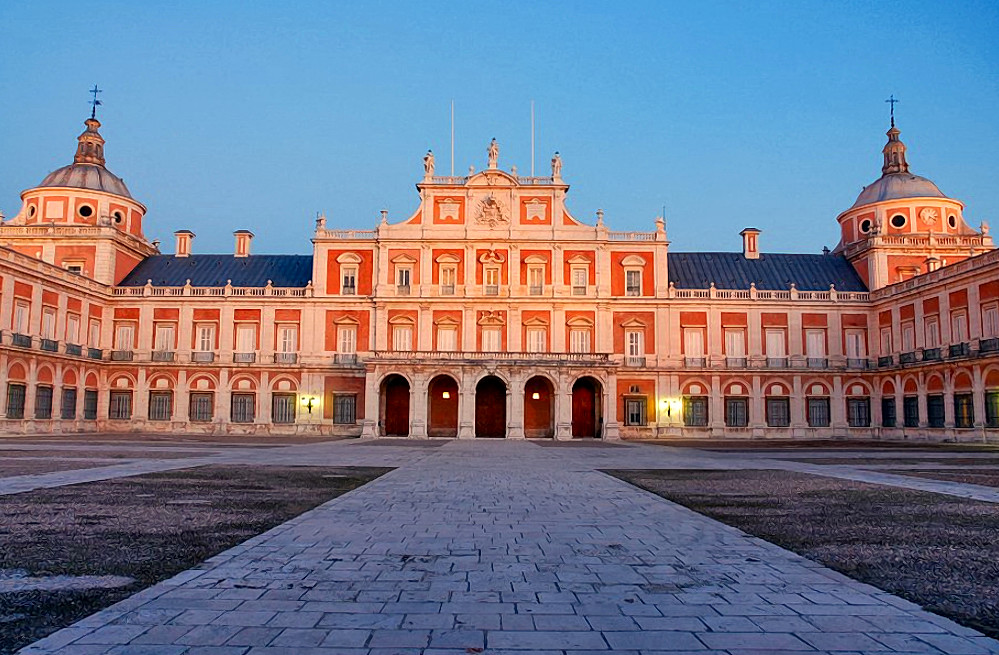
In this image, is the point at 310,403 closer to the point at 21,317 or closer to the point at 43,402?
the point at 43,402

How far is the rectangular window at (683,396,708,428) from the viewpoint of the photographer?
151 feet

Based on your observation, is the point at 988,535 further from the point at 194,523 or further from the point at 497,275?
the point at 497,275

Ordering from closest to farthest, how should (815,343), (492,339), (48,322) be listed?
(48,322)
(492,339)
(815,343)

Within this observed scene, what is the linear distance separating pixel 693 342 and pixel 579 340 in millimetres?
6968

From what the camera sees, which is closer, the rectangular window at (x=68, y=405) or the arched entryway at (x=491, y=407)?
the rectangular window at (x=68, y=405)

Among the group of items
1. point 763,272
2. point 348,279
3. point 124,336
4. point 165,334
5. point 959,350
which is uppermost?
point 763,272

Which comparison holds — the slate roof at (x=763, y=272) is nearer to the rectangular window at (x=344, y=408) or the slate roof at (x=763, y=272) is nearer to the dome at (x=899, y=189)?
the dome at (x=899, y=189)

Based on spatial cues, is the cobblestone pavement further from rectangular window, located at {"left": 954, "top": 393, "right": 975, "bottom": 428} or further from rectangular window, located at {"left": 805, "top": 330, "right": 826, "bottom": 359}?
rectangular window, located at {"left": 805, "top": 330, "right": 826, "bottom": 359}

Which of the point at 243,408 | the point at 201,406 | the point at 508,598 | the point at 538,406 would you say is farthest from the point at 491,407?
the point at 508,598

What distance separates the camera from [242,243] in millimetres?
53750

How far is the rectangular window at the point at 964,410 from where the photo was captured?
120ft

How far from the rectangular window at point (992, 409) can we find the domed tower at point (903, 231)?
11756mm

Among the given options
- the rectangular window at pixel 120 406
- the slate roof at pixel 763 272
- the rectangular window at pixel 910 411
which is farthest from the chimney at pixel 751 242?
the rectangular window at pixel 120 406

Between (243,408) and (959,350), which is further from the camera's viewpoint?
(243,408)
